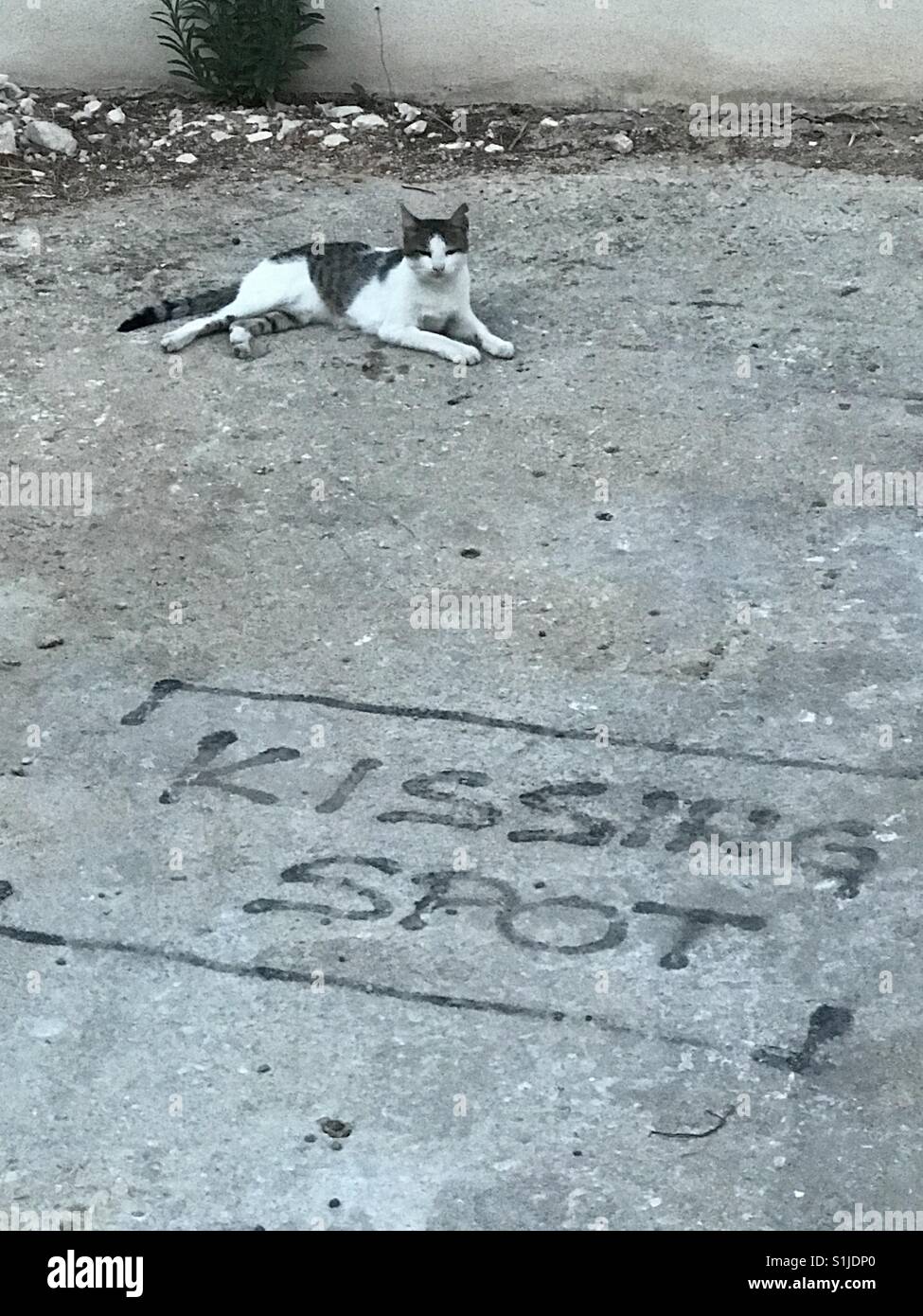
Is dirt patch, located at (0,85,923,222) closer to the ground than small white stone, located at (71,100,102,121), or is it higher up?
closer to the ground

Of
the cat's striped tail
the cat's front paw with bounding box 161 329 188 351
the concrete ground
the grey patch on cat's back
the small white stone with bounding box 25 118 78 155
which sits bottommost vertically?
the concrete ground

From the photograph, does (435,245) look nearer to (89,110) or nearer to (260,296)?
(260,296)

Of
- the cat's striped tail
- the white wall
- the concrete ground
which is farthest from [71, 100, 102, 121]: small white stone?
the cat's striped tail

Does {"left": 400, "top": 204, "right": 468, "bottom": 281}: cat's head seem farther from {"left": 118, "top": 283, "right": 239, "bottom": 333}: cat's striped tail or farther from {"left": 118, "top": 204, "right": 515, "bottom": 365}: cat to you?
{"left": 118, "top": 283, "right": 239, "bottom": 333}: cat's striped tail

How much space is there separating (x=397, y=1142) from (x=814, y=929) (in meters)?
1.02

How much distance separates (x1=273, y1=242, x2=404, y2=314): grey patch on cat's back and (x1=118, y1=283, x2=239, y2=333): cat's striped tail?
0.25m

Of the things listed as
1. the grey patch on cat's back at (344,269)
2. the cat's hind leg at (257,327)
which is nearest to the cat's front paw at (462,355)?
the grey patch on cat's back at (344,269)

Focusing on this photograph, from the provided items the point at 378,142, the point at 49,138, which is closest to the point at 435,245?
the point at 378,142

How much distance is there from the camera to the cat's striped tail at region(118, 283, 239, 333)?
6.43 meters

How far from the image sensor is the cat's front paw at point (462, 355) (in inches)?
243

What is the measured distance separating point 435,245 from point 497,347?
0.41 metres

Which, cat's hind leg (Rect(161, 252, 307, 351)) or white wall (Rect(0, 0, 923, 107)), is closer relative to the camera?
cat's hind leg (Rect(161, 252, 307, 351))

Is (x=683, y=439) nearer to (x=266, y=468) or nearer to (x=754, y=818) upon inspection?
(x=266, y=468)

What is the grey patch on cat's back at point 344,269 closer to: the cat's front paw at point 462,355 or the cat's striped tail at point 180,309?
the cat's striped tail at point 180,309
